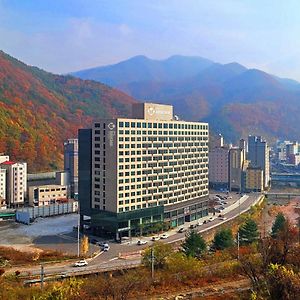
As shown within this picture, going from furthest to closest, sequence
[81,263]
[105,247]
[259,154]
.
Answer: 1. [259,154]
2. [105,247]
3. [81,263]

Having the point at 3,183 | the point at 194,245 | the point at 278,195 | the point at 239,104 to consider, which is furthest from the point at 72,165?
the point at 239,104

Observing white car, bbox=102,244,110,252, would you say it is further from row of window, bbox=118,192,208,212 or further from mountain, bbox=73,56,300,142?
mountain, bbox=73,56,300,142

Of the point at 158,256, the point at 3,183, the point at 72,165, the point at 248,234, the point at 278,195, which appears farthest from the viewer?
the point at 278,195

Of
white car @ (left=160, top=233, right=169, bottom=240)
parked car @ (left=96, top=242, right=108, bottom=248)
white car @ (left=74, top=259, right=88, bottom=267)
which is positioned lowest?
white car @ (left=160, top=233, right=169, bottom=240)

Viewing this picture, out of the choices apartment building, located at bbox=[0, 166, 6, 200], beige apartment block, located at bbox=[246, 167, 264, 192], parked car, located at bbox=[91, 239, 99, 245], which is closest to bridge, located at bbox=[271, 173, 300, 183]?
beige apartment block, located at bbox=[246, 167, 264, 192]

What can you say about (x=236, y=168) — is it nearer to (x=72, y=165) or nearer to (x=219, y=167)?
(x=219, y=167)

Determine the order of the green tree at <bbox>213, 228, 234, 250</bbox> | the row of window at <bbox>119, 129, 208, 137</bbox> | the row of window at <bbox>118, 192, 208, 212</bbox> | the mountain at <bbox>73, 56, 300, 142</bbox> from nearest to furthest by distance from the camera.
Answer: the green tree at <bbox>213, 228, 234, 250</bbox> < the row of window at <bbox>118, 192, 208, 212</bbox> < the row of window at <bbox>119, 129, 208, 137</bbox> < the mountain at <bbox>73, 56, 300, 142</bbox>
